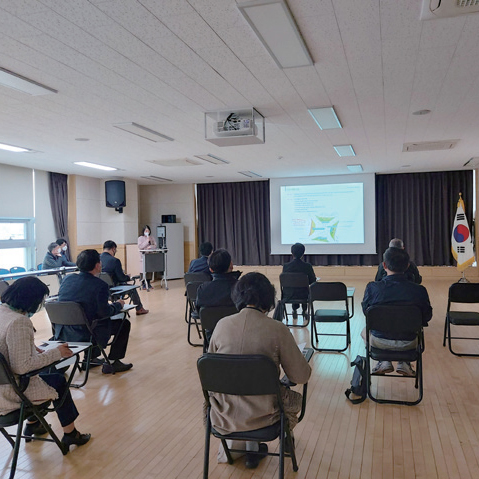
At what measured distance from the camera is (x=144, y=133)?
625 centimetres

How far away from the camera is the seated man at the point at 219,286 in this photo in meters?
4.18

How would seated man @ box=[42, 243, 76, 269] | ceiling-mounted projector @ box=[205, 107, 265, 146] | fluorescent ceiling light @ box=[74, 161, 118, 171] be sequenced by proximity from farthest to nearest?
fluorescent ceiling light @ box=[74, 161, 118, 171]
seated man @ box=[42, 243, 76, 269]
ceiling-mounted projector @ box=[205, 107, 265, 146]

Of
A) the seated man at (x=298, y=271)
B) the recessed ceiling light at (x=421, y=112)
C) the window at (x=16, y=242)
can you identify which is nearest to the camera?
the recessed ceiling light at (x=421, y=112)

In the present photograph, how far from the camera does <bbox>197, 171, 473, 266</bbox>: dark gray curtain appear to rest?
38.8ft

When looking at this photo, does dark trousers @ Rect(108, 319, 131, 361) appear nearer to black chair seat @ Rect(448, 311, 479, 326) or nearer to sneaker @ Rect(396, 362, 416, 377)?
sneaker @ Rect(396, 362, 416, 377)

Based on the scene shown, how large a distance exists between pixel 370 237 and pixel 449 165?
258cm

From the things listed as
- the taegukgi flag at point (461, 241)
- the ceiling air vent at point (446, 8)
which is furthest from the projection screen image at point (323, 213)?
the ceiling air vent at point (446, 8)

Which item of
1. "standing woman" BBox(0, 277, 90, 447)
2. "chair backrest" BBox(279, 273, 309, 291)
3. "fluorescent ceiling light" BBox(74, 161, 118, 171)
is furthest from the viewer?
"fluorescent ceiling light" BBox(74, 161, 118, 171)

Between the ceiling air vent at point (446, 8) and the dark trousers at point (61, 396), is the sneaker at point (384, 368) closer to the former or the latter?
the dark trousers at point (61, 396)

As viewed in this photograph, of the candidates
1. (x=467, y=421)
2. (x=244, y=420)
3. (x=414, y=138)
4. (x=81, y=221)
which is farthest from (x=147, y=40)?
(x=81, y=221)

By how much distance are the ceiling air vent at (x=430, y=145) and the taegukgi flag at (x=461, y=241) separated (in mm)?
3681

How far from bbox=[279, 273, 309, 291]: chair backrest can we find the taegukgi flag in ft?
21.2

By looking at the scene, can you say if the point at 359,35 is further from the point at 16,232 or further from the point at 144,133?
the point at 16,232

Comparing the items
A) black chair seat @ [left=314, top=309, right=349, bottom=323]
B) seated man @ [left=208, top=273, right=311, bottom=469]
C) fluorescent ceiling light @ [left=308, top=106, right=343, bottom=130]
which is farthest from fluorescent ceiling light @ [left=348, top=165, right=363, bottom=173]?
seated man @ [left=208, top=273, right=311, bottom=469]
